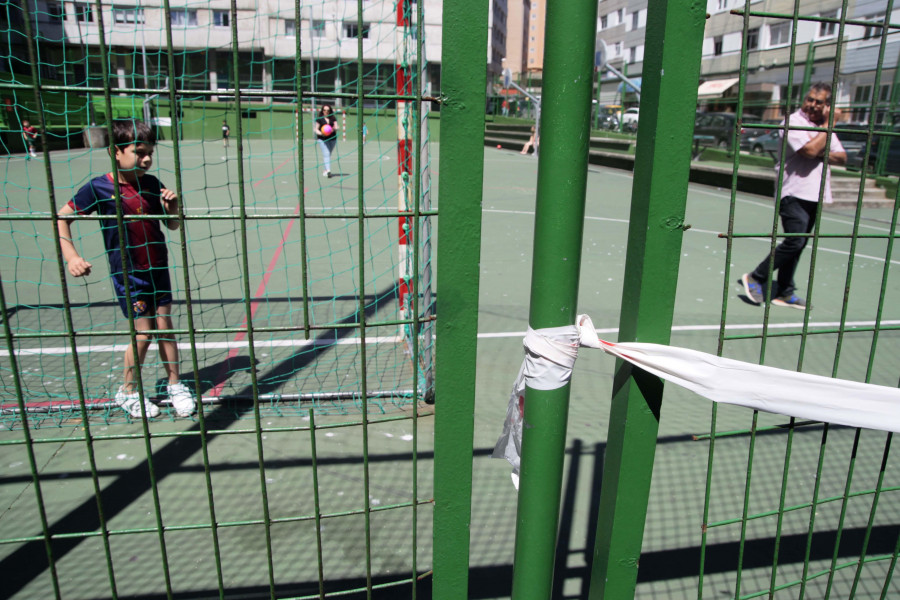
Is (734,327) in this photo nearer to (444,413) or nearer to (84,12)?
(444,413)

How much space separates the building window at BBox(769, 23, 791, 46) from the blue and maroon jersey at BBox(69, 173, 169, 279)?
38650 mm

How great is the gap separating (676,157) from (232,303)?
483 cm

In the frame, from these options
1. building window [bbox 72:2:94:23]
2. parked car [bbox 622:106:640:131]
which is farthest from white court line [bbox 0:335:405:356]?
parked car [bbox 622:106:640:131]

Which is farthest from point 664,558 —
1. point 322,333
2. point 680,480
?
point 322,333

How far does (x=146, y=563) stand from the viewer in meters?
2.43

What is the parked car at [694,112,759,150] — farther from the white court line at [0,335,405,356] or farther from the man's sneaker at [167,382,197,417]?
the man's sneaker at [167,382,197,417]

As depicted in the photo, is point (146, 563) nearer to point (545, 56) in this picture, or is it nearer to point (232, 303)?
point (545, 56)

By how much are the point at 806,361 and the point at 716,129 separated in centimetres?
1765

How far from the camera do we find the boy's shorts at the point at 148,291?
11.3 feet

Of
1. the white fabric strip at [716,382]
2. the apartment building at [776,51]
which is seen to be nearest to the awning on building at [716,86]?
the apartment building at [776,51]

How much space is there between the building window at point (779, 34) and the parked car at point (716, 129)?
719 inches

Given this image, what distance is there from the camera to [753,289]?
6.06 meters

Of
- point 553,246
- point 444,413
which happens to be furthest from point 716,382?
point 444,413

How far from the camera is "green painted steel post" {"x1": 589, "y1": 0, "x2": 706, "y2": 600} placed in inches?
54.9
